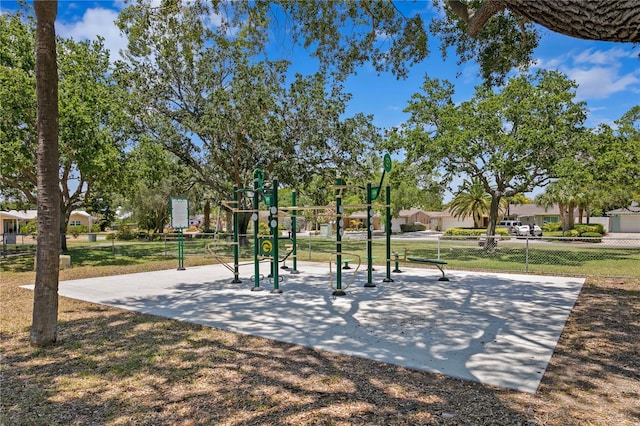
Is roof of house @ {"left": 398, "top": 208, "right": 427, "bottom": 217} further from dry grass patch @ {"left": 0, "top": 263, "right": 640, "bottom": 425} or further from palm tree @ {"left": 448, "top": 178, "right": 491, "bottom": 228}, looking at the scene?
dry grass patch @ {"left": 0, "top": 263, "right": 640, "bottom": 425}

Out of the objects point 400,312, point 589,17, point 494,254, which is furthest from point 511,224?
point 589,17

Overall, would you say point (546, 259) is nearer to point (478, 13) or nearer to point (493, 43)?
point (493, 43)

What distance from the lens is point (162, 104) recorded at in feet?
66.0

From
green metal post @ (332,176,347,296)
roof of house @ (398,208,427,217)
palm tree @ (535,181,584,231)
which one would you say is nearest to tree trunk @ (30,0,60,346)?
green metal post @ (332,176,347,296)

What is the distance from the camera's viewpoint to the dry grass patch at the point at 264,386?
2877mm

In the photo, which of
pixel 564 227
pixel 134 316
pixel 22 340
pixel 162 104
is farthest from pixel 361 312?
pixel 564 227

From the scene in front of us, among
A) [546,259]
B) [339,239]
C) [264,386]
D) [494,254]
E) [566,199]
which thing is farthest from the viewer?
[566,199]

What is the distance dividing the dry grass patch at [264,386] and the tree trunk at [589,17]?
2485mm

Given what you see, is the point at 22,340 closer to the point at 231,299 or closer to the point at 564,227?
the point at 231,299

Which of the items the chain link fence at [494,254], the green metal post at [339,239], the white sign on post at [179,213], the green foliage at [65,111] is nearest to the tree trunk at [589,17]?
the green metal post at [339,239]

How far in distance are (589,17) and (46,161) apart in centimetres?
488

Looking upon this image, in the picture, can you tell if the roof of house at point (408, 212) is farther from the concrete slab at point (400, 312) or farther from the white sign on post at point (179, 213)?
the concrete slab at point (400, 312)

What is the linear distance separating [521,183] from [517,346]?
1440 centimetres

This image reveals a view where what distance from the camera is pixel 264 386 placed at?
134 inches
